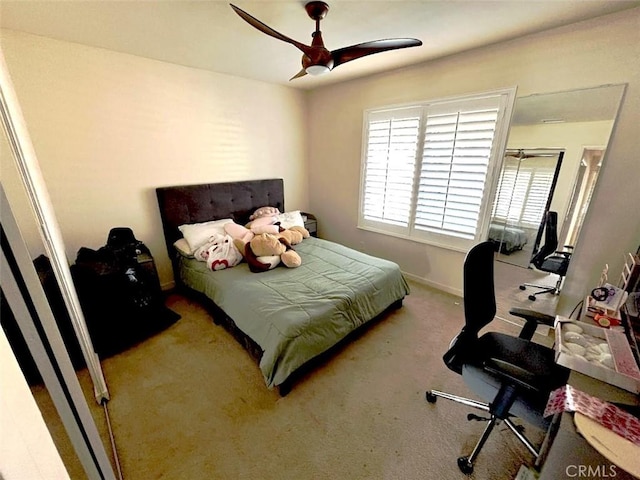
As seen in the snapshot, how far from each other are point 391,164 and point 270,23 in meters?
1.94

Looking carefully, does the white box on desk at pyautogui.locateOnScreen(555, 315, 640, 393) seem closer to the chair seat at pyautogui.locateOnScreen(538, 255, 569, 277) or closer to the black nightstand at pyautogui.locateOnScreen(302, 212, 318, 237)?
the chair seat at pyautogui.locateOnScreen(538, 255, 569, 277)

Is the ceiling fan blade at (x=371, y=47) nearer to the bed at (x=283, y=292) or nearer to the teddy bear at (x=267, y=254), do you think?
the teddy bear at (x=267, y=254)

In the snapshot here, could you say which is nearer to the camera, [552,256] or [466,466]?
[466,466]

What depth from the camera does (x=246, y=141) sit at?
337 centimetres

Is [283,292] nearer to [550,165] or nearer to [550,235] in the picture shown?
[550,235]

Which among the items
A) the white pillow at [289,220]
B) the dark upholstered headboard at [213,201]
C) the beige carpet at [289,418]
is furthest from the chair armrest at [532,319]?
the dark upholstered headboard at [213,201]

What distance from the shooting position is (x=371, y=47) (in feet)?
5.40

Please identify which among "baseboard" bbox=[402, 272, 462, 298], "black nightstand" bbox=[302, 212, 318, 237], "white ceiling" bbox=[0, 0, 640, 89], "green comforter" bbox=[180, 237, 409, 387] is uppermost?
"white ceiling" bbox=[0, 0, 640, 89]

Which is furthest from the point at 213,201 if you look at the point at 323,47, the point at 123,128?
the point at 323,47

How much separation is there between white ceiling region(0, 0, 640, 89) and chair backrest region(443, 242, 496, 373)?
5.25 ft

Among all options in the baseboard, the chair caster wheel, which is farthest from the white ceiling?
the chair caster wheel

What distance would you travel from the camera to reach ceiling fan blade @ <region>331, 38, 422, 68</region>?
1.63 m

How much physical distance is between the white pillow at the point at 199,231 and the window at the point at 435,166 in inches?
77.0

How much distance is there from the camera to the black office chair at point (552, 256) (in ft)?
7.22
